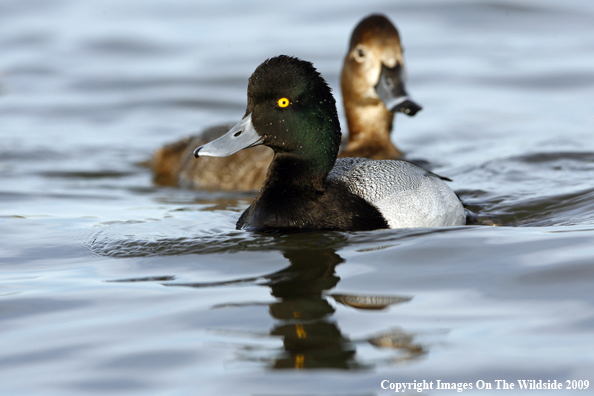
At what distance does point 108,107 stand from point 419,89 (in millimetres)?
4608

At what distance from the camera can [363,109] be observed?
24.8ft

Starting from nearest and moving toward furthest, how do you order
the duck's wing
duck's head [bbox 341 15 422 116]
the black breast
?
the black breast
the duck's wing
duck's head [bbox 341 15 422 116]

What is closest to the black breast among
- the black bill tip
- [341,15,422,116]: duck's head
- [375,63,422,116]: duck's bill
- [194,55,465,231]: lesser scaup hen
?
[194,55,465,231]: lesser scaup hen

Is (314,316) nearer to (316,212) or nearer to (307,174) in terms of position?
(316,212)

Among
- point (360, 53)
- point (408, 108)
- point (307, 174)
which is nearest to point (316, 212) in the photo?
point (307, 174)

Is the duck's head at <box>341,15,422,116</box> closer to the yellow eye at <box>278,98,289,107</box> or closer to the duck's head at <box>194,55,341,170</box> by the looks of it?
the duck's head at <box>194,55,341,170</box>

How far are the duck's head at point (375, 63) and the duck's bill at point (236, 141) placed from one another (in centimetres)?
261

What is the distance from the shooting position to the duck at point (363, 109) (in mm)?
7328

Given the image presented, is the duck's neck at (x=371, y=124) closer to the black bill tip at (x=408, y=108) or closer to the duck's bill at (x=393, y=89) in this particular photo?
the duck's bill at (x=393, y=89)

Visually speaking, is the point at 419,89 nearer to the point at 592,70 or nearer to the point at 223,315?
the point at 592,70

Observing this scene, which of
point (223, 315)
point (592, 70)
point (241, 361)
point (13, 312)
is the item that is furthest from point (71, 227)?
point (592, 70)

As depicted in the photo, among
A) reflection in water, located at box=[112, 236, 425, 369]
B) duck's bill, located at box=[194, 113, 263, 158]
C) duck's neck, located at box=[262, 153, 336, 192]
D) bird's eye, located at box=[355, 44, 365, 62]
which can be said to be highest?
bird's eye, located at box=[355, 44, 365, 62]

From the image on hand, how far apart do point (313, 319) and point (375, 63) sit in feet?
14.3

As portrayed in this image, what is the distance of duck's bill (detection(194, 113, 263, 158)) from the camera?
4805 millimetres
